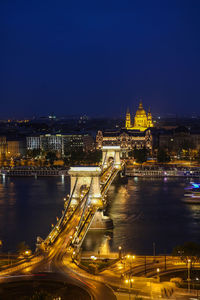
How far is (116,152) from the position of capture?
1260 inches

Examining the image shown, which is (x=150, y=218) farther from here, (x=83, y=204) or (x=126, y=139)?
(x=126, y=139)

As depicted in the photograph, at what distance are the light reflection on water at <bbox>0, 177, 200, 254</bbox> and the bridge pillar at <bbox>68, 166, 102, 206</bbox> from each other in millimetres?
1006

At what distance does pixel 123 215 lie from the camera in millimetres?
17734

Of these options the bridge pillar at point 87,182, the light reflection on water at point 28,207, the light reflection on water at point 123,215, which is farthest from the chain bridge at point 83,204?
the light reflection on water at point 28,207

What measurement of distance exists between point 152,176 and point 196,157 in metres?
8.82

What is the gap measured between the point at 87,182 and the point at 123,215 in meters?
2.01

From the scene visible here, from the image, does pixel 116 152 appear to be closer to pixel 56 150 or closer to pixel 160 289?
pixel 56 150

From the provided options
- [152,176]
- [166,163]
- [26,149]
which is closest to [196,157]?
[166,163]

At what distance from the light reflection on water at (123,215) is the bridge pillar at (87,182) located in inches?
39.6

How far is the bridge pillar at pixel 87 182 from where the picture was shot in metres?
16.3

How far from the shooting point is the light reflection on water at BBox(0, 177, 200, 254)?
14023mm

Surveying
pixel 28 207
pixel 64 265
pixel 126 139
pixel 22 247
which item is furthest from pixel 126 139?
pixel 64 265

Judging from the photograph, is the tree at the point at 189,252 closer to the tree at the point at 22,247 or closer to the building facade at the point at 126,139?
the tree at the point at 22,247

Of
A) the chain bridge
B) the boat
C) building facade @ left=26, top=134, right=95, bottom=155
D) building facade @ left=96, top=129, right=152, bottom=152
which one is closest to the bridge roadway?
the chain bridge
